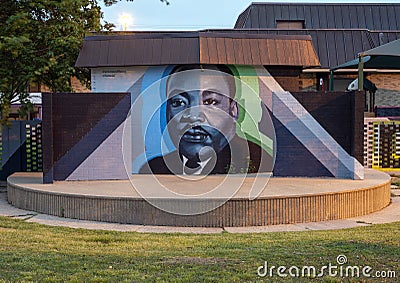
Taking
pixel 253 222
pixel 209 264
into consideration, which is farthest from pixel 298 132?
pixel 209 264

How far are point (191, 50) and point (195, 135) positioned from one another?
1.87 metres

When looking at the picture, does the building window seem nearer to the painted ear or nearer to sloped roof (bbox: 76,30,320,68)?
sloped roof (bbox: 76,30,320,68)

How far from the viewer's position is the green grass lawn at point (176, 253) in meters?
5.45

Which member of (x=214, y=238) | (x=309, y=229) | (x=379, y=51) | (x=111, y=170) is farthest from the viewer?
(x=379, y=51)

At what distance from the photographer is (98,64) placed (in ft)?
44.2

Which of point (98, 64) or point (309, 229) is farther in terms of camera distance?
point (98, 64)

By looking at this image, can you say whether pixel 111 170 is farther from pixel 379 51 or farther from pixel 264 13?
pixel 264 13

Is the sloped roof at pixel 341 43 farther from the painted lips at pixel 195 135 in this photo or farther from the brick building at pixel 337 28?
the painted lips at pixel 195 135

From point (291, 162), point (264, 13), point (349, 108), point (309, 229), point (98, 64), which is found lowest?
point (309, 229)

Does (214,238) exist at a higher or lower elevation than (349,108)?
lower

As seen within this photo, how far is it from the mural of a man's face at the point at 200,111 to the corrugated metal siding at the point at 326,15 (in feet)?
59.7

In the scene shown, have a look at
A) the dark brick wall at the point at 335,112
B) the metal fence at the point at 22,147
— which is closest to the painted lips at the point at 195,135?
the dark brick wall at the point at 335,112

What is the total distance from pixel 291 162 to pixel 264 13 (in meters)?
20.8

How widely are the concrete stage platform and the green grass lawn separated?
1.02 m
